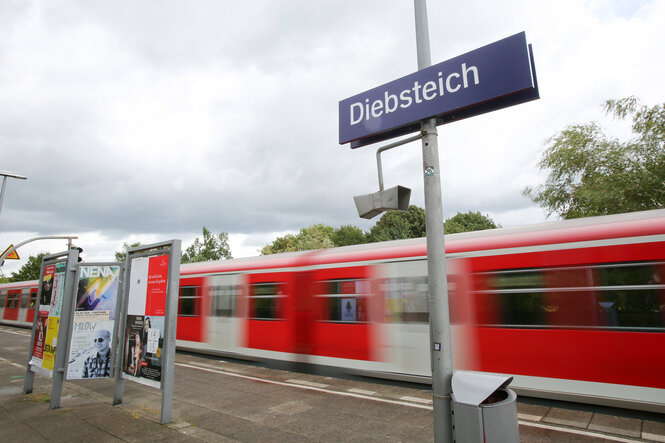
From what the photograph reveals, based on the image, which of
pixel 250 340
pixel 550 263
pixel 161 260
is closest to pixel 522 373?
pixel 550 263

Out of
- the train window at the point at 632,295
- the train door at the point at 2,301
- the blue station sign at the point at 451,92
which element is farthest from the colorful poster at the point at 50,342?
the train door at the point at 2,301

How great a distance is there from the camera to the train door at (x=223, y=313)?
11.3 m

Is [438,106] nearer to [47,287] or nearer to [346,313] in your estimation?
[346,313]

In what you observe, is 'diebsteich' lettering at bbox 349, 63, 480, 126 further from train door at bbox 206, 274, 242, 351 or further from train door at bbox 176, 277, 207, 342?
train door at bbox 176, 277, 207, 342

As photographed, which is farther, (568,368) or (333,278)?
(333,278)

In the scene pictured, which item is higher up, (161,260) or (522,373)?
(161,260)

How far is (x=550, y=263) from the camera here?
621 cm

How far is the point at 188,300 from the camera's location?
12.8 metres

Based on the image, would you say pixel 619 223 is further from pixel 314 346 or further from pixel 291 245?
pixel 291 245

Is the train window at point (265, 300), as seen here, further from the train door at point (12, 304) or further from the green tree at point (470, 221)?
the green tree at point (470, 221)

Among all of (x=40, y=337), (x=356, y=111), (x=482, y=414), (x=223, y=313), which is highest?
(x=356, y=111)

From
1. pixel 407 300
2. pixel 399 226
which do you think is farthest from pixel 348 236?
pixel 407 300

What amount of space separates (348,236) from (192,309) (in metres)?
48.6

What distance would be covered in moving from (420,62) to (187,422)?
586 cm
